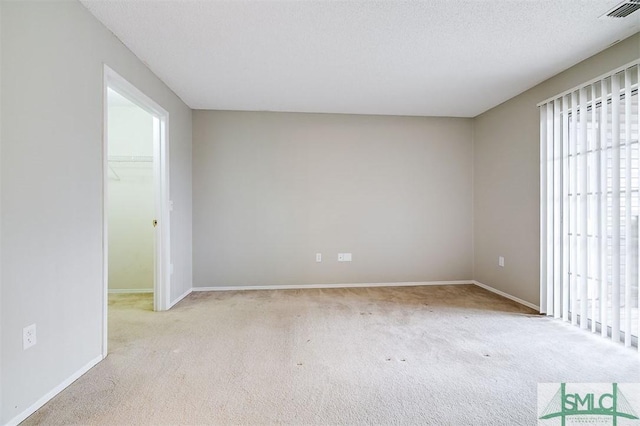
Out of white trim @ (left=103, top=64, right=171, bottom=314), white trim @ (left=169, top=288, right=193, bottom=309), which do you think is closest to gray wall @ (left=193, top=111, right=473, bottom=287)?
white trim @ (left=169, top=288, right=193, bottom=309)

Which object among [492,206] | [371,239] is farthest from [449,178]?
[371,239]

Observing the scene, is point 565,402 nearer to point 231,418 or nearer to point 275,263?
point 231,418

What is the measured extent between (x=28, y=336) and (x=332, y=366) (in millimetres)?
1745

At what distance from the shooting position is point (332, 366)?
2.14 m

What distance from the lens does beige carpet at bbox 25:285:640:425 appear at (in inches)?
65.6

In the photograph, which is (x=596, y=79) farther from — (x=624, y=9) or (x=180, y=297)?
(x=180, y=297)

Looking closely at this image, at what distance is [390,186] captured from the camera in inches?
176

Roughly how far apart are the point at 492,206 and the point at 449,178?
71cm

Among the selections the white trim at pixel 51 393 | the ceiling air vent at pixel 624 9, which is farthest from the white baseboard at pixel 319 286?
the ceiling air vent at pixel 624 9

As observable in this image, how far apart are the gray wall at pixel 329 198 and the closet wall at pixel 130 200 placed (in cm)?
66

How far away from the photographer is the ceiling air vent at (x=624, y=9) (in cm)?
197

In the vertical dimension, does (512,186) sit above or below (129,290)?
above

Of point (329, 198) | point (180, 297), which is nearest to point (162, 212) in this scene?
point (180, 297)
